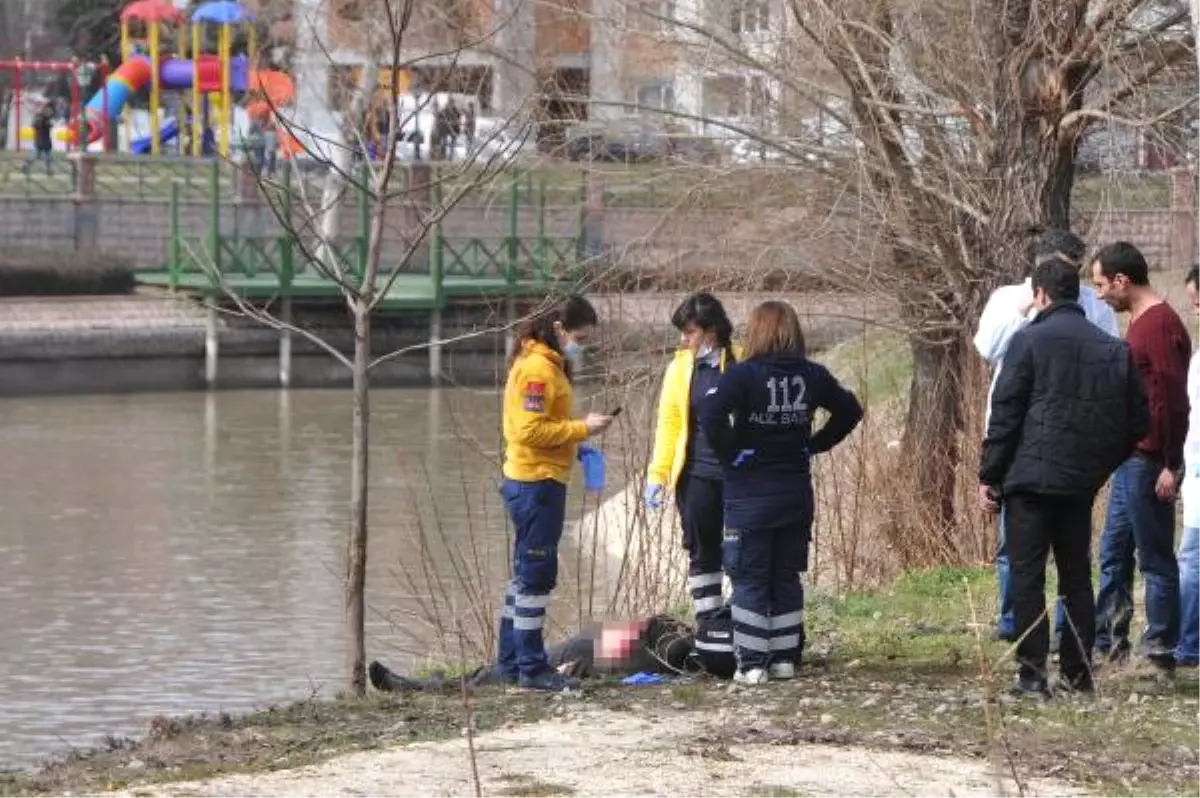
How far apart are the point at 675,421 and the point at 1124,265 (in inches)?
77.6

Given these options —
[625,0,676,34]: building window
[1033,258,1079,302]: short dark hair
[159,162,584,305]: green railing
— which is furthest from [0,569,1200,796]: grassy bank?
[159,162,584,305]: green railing

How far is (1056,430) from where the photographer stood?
8016 mm

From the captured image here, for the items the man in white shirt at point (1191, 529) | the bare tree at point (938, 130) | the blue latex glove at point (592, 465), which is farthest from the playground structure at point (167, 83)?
the man in white shirt at point (1191, 529)

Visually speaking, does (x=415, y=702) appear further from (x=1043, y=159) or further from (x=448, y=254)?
(x=448, y=254)

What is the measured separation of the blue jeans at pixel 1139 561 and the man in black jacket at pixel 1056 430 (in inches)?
21.4

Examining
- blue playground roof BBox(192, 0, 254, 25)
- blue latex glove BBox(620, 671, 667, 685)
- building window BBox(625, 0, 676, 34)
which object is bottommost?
blue latex glove BBox(620, 671, 667, 685)

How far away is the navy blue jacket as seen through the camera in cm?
886

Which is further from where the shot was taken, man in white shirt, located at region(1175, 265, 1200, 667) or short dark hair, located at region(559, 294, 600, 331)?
short dark hair, located at region(559, 294, 600, 331)

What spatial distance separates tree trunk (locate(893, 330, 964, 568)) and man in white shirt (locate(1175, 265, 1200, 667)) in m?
4.42

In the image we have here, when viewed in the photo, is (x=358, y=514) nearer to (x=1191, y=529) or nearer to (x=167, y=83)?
(x=1191, y=529)

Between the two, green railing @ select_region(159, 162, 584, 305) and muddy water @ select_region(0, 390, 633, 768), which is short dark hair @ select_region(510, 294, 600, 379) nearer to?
muddy water @ select_region(0, 390, 633, 768)

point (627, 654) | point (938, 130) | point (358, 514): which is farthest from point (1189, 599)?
point (938, 130)

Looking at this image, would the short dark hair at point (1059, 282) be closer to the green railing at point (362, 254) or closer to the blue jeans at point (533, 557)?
the blue jeans at point (533, 557)

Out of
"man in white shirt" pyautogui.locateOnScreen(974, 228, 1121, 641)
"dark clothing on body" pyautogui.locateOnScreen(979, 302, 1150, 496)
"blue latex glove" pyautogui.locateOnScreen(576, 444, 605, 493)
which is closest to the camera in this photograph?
"dark clothing on body" pyautogui.locateOnScreen(979, 302, 1150, 496)
